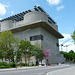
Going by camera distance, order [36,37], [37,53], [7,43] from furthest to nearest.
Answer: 1. [36,37]
2. [7,43]
3. [37,53]

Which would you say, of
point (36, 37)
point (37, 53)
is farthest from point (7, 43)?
point (36, 37)

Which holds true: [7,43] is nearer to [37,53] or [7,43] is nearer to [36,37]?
[37,53]

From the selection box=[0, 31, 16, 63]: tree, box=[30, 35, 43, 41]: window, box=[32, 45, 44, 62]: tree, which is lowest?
box=[32, 45, 44, 62]: tree

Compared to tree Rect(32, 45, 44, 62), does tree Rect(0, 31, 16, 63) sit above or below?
above

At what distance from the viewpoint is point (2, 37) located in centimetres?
4031

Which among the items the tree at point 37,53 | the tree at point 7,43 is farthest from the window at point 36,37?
the tree at point 7,43

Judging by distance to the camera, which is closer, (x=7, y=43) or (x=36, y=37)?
(x=7, y=43)

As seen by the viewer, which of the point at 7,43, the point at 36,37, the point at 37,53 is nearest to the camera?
the point at 37,53

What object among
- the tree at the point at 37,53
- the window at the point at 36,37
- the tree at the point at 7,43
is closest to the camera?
the tree at the point at 37,53

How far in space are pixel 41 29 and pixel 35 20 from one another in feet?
Answer: 20.1

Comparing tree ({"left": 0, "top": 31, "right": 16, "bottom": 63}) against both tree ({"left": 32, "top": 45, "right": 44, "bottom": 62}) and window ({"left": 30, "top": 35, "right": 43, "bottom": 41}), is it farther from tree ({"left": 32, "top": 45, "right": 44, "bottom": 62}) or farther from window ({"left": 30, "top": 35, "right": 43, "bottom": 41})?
window ({"left": 30, "top": 35, "right": 43, "bottom": 41})

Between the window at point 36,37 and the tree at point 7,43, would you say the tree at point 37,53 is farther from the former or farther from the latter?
the window at point 36,37

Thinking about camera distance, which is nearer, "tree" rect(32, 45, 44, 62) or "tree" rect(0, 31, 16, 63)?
"tree" rect(32, 45, 44, 62)

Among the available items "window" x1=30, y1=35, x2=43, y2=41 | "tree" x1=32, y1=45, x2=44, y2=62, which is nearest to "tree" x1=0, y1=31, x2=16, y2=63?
"tree" x1=32, y1=45, x2=44, y2=62
